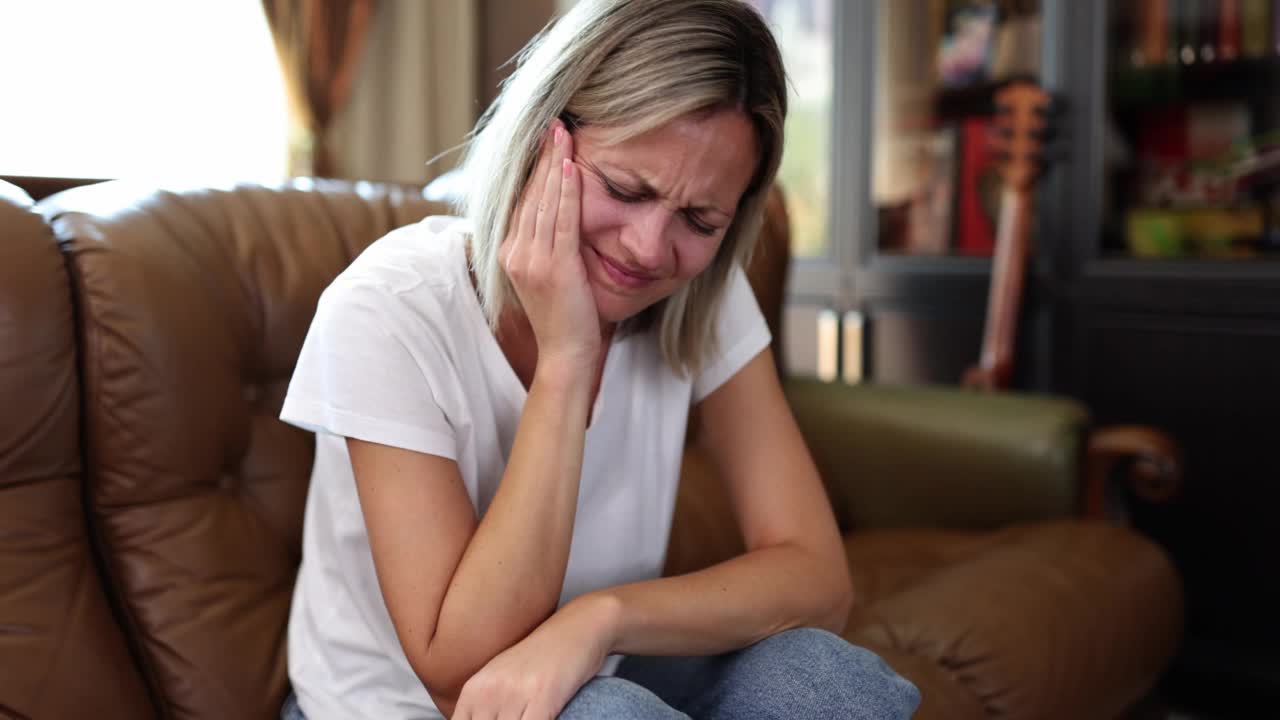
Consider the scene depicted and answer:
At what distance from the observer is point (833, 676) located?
941 millimetres

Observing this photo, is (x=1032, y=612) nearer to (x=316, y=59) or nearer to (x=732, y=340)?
(x=732, y=340)

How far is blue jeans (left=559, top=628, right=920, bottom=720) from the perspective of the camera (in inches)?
36.5

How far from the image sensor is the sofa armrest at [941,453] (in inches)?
69.9

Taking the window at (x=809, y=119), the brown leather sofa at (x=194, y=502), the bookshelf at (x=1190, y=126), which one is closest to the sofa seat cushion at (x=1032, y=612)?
the brown leather sofa at (x=194, y=502)

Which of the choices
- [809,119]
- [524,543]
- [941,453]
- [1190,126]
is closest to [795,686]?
[524,543]

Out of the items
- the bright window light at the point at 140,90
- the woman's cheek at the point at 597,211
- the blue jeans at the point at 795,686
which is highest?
the bright window light at the point at 140,90

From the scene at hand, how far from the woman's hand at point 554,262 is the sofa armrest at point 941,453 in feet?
3.44

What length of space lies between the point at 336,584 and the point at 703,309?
1.44 ft

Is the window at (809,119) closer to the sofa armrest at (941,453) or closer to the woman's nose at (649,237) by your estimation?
the sofa armrest at (941,453)

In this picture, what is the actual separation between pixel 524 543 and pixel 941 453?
113 centimetres

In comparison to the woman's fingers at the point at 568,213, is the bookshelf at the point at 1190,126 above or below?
above

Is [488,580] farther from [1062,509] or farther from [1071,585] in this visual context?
[1062,509]

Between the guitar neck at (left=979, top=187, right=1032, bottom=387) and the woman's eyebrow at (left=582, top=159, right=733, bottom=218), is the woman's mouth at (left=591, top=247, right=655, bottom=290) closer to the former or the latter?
the woman's eyebrow at (left=582, top=159, right=733, bottom=218)

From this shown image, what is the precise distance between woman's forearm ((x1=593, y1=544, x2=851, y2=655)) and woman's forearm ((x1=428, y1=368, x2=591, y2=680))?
6 centimetres
